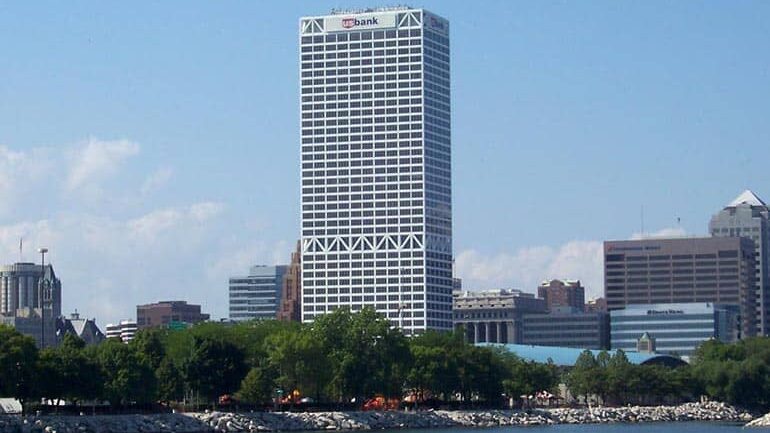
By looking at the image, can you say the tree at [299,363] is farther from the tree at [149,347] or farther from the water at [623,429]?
the water at [623,429]

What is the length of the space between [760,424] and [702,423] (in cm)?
1712

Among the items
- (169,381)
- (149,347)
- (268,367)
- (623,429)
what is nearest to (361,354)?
(268,367)

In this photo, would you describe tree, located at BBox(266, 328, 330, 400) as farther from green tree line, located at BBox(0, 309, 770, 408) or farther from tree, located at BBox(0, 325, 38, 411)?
tree, located at BBox(0, 325, 38, 411)

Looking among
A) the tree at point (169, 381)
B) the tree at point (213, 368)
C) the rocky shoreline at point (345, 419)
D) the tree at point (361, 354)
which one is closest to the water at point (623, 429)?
the rocky shoreline at point (345, 419)

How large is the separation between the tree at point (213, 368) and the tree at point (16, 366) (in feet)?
64.5

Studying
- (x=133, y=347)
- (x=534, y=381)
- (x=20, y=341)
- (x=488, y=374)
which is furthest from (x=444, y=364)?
(x=20, y=341)

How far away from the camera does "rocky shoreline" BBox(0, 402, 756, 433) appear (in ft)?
425

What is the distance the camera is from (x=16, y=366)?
133625mm

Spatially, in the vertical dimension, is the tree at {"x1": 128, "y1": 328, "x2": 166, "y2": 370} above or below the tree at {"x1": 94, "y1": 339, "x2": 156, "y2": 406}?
above

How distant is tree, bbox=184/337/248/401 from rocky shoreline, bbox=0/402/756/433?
6.14 meters

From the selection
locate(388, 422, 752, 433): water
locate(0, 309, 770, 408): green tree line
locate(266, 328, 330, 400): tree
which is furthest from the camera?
locate(266, 328, 330, 400): tree

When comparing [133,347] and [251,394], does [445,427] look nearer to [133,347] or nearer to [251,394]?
[251,394]

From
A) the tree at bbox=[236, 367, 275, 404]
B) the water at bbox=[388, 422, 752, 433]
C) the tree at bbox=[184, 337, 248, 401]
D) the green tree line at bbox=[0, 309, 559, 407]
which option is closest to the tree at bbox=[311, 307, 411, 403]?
the green tree line at bbox=[0, 309, 559, 407]

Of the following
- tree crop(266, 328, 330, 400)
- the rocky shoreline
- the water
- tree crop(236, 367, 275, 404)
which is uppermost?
tree crop(266, 328, 330, 400)
